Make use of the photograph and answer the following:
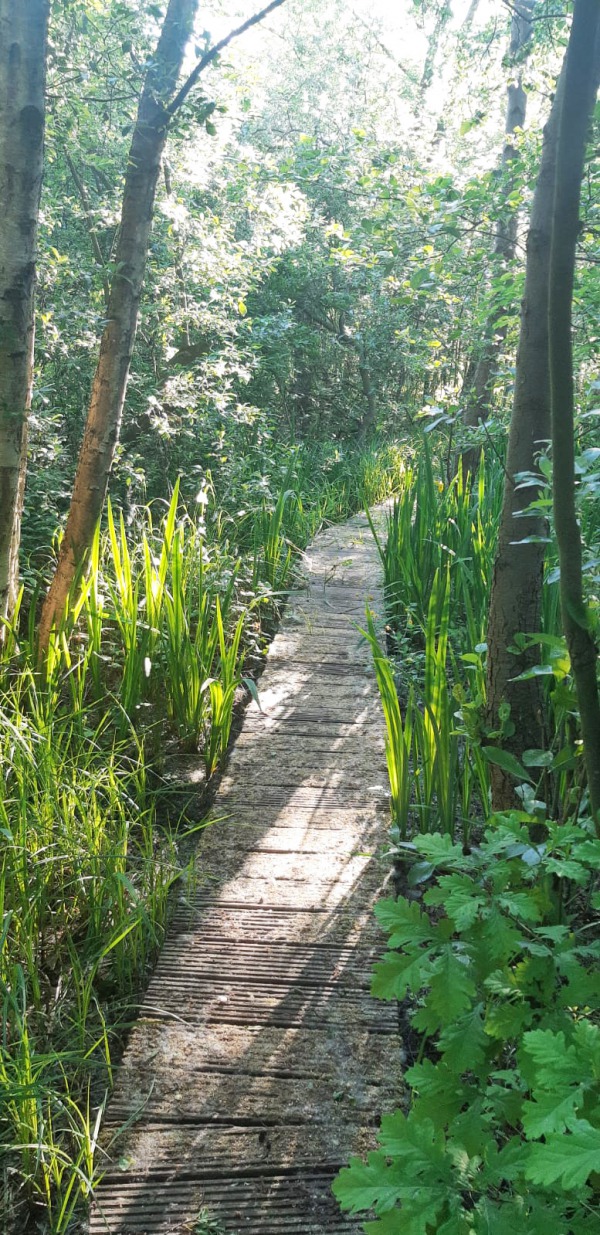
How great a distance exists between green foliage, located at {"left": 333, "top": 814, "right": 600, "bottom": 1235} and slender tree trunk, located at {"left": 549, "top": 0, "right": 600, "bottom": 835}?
0.22 meters

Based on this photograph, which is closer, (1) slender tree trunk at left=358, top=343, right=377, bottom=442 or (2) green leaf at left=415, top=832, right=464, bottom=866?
(2) green leaf at left=415, top=832, right=464, bottom=866

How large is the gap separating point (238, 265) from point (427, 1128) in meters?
5.08

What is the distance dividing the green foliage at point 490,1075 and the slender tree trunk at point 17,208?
1954mm

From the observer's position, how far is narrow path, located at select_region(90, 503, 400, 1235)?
115 cm

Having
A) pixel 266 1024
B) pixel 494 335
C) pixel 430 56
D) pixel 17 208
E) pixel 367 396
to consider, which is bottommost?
pixel 266 1024

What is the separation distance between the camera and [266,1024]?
1.45m

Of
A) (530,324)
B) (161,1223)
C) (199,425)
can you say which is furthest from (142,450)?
(161,1223)

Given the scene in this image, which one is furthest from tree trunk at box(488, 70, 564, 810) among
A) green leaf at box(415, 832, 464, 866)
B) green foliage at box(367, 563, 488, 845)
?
green leaf at box(415, 832, 464, 866)

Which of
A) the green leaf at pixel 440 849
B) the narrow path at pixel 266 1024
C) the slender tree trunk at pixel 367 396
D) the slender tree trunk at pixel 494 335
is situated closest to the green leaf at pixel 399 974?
the green leaf at pixel 440 849

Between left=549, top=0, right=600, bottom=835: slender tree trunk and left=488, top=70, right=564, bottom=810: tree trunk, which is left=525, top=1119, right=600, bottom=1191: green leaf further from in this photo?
left=488, top=70, right=564, bottom=810: tree trunk

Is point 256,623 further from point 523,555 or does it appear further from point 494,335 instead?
point 494,335

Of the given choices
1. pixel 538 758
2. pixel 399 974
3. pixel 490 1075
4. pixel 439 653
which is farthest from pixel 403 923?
pixel 439 653

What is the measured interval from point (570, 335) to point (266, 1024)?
1256 mm

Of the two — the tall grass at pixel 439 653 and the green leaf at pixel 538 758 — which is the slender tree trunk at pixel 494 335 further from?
the green leaf at pixel 538 758
